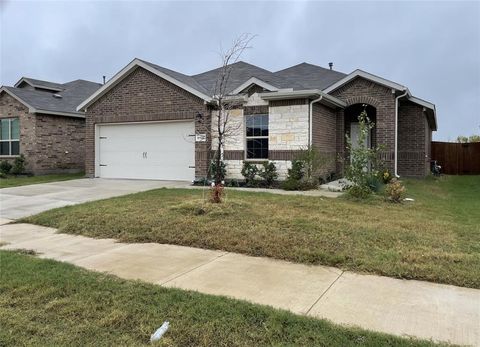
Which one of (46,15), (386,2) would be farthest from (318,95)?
(46,15)

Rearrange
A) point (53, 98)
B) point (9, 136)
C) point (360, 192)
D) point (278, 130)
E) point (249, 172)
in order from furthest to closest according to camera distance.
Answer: point (53, 98), point (9, 136), point (249, 172), point (278, 130), point (360, 192)

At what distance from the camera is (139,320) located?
3984mm

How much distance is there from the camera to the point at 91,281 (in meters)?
5.08

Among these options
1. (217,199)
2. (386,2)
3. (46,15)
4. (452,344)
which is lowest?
(452,344)

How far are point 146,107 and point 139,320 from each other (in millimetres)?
13907

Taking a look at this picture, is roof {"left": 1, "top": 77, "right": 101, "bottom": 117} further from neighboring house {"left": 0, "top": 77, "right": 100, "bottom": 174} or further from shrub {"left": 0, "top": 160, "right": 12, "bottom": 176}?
shrub {"left": 0, "top": 160, "right": 12, "bottom": 176}

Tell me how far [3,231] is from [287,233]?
18.7 feet

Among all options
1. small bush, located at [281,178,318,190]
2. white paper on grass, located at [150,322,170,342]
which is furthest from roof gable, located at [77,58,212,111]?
white paper on grass, located at [150,322,170,342]

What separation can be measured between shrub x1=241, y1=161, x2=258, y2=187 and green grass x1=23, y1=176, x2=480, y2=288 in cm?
338

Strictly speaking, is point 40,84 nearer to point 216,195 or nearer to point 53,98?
point 53,98

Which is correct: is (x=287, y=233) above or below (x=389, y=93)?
below

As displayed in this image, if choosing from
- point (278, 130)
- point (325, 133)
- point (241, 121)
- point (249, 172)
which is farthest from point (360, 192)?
point (241, 121)

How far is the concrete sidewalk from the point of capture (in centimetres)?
389

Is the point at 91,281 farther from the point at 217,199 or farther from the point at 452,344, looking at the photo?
the point at 217,199
